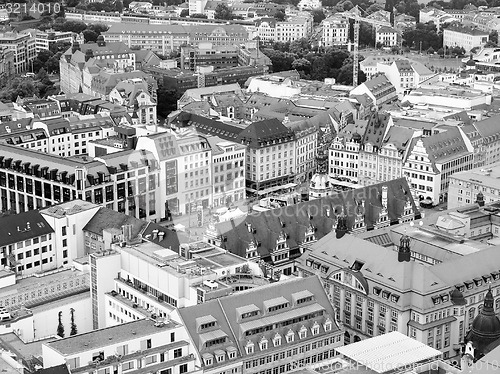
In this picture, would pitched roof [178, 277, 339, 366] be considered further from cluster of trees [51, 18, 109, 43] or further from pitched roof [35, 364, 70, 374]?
cluster of trees [51, 18, 109, 43]

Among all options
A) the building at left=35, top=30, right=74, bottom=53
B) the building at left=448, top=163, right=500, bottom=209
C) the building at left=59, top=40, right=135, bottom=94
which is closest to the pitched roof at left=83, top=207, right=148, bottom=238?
the building at left=448, top=163, right=500, bottom=209

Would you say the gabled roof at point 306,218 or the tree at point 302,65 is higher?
the tree at point 302,65

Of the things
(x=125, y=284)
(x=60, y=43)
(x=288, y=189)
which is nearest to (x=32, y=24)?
(x=60, y=43)

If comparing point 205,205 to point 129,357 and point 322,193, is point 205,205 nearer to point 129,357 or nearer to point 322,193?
point 322,193

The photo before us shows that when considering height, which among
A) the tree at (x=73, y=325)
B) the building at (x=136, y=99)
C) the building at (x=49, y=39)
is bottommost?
the tree at (x=73, y=325)

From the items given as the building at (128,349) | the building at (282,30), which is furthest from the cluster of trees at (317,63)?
→ the building at (128,349)

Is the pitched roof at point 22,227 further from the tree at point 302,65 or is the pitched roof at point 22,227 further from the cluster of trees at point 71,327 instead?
the tree at point 302,65

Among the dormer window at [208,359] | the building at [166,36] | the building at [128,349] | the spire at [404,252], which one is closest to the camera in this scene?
the building at [128,349]
